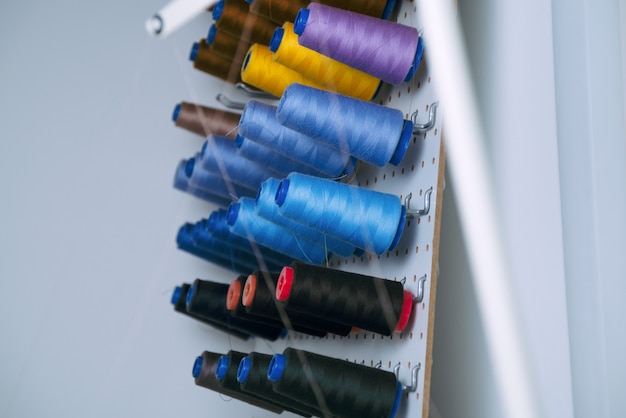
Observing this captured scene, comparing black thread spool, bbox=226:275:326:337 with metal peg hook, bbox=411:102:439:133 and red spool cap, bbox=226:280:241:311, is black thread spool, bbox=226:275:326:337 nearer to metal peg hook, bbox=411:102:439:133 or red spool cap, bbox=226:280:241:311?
red spool cap, bbox=226:280:241:311

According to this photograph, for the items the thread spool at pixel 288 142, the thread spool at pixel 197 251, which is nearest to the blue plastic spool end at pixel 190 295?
the thread spool at pixel 197 251

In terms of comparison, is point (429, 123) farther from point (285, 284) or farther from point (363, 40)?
point (285, 284)

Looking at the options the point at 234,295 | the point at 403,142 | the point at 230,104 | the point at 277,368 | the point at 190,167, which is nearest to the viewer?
the point at 277,368

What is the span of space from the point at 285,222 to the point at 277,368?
23 centimetres

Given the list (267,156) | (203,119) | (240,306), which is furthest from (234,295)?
(203,119)

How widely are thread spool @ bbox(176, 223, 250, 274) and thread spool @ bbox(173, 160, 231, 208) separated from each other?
6 centimetres

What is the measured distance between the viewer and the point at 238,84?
1461 millimetres

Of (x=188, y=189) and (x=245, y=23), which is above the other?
(x=245, y=23)

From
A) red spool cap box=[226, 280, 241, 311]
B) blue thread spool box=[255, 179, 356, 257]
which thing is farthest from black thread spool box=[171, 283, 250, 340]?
blue thread spool box=[255, 179, 356, 257]

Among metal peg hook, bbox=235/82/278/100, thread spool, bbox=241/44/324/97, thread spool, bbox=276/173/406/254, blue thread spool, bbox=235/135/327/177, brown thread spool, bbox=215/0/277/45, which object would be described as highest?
brown thread spool, bbox=215/0/277/45

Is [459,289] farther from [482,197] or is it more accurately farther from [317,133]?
[317,133]

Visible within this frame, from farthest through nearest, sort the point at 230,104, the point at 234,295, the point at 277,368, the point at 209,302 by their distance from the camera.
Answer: the point at 230,104, the point at 209,302, the point at 234,295, the point at 277,368

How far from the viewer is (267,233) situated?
3.96ft

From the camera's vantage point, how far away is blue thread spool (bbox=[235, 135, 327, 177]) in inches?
49.0
